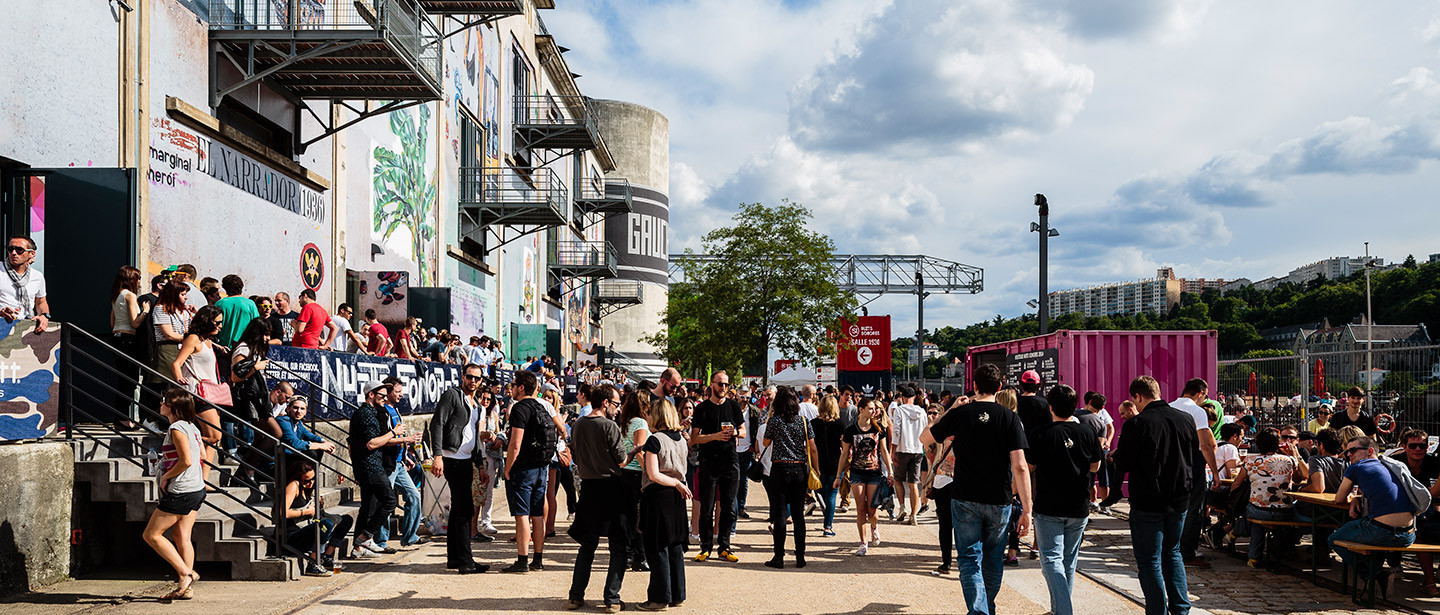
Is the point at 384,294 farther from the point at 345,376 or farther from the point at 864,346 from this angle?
the point at 864,346

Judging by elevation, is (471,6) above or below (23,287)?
above

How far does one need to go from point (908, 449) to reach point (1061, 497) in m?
6.16

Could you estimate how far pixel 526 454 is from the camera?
895 centimetres

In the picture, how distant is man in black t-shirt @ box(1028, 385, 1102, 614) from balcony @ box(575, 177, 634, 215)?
39.6 m

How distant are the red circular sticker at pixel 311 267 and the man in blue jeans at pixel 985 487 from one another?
1240 cm

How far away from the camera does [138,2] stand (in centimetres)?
1152

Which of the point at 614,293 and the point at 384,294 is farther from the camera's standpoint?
the point at 614,293

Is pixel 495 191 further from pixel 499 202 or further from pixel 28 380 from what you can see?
pixel 28 380

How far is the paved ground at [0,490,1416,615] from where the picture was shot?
7621 mm

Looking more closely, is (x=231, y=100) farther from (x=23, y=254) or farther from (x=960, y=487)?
(x=960, y=487)

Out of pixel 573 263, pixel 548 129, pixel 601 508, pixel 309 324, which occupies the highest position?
pixel 548 129

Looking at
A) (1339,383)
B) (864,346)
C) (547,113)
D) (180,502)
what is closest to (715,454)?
(180,502)

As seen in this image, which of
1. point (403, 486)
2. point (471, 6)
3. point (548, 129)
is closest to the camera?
point (403, 486)

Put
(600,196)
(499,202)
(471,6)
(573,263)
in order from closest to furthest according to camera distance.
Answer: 1. (471,6)
2. (499,202)
3. (573,263)
4. (600,196)
